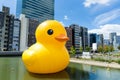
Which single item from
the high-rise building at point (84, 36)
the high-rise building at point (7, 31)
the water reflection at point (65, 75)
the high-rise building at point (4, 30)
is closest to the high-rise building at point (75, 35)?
the high-rise building at point (84, 36)

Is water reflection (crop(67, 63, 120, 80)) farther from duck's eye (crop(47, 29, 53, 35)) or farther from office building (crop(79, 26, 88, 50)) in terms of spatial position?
office building (crop(79, 26, 88, 50))

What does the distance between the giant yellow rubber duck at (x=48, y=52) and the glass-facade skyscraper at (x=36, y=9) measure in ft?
245

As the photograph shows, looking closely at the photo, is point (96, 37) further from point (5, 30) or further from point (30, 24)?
point (5, 30)

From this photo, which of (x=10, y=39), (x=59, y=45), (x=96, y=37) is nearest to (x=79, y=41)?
(x=96, y=37)

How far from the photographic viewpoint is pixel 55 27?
12703 millimetres

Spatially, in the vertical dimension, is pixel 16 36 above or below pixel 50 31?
above

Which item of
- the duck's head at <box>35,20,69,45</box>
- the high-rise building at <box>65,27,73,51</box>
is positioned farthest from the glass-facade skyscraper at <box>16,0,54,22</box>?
the duck's head at <box>35,20,69,45</box>

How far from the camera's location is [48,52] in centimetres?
1214

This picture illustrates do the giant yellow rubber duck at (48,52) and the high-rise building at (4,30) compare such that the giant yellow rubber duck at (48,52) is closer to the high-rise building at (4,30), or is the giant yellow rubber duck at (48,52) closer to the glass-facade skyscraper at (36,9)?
the high-rise building at (4,30)

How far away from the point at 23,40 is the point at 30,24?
1162cm

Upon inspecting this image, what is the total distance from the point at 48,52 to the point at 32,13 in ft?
257

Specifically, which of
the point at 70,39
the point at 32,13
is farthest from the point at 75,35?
the point at 32,13

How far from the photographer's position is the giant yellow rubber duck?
1176 centimetres

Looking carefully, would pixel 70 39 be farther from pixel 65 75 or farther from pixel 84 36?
pixel 65 75
